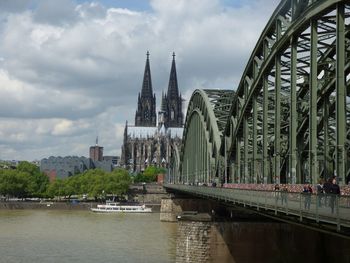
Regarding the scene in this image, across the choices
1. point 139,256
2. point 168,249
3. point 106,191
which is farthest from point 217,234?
point 106,191

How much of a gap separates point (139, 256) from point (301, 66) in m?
18.3

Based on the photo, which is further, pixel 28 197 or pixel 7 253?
pixel 28 197

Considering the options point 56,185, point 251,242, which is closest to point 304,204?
point 251,242

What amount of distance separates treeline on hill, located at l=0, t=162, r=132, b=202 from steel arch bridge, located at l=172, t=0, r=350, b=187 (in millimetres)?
89391

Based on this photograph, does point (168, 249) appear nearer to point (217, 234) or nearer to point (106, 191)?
point (217, 234)

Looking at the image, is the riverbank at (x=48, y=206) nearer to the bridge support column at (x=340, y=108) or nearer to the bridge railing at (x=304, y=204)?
the bridge railing at (x=304, y=204)

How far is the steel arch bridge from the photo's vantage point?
1136 inches

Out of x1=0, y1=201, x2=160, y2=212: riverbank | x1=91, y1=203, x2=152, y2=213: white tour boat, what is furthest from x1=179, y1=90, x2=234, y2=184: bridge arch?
x1=0, y1=201, x2=160, y2=212: riverbank

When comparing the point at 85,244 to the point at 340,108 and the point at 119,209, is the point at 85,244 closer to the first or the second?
the point at 340,108

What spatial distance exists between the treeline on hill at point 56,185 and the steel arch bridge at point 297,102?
293 ft

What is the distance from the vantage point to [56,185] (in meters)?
166

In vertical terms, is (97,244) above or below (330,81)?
below

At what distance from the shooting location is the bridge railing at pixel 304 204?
1964cm

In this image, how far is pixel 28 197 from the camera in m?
165
